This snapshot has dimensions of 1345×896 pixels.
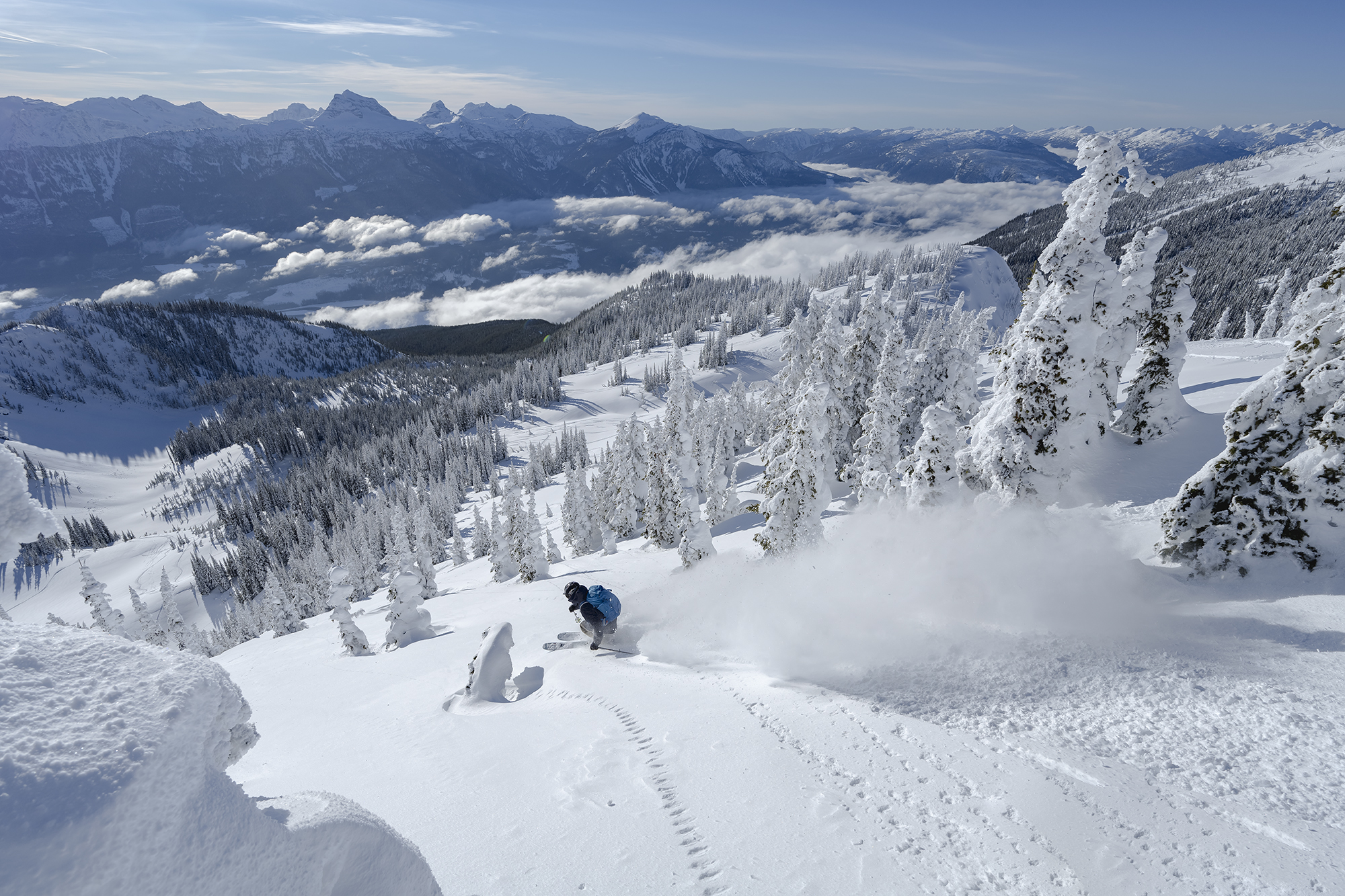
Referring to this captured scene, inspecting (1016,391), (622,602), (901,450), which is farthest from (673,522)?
(1016,391)

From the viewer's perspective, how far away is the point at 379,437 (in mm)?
142500

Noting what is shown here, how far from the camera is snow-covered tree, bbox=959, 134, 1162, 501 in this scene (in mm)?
16828

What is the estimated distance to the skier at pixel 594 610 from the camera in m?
14.6

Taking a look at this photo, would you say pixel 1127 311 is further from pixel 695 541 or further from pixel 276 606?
pixel 276 606

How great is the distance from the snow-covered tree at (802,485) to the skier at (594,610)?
354 inches

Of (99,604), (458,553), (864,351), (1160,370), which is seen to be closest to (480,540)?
(458,553)

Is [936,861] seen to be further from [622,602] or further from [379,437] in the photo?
[379,437]

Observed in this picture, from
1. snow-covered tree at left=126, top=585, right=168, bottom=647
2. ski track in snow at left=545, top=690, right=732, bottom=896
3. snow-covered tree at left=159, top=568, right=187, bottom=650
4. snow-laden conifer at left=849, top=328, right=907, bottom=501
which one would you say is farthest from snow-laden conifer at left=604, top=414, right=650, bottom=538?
snow-covered tree at left=159, top=568, right=187, bottom=650

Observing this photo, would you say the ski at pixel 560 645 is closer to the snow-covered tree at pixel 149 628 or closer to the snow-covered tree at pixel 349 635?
the snow-covered tree at pixel 349 635

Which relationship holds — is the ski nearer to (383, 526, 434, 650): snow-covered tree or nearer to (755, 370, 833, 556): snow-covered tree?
(383, 526, 434, 650): snow-covered tree

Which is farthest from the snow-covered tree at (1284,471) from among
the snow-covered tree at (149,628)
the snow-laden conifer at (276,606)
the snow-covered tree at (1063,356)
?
the snow-laden conifer at (276,606)

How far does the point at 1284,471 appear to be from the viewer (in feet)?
36.7

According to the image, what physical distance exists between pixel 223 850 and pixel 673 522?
34.1 metres

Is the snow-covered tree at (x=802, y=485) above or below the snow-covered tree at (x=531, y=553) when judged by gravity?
above
